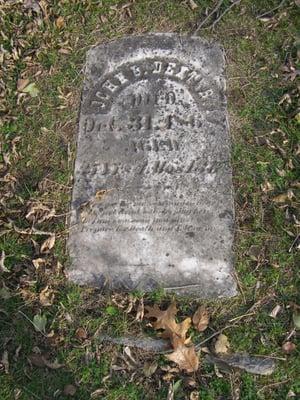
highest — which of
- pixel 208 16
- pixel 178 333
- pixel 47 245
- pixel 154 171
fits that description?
pixel 208 16

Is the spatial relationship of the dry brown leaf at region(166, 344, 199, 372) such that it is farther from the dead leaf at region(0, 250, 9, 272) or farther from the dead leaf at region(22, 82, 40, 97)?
the dead leaf at region(22, 82, 40, 97)

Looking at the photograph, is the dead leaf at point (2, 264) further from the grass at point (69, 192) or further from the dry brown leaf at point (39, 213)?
the dry brown leaf at point (39, 213)

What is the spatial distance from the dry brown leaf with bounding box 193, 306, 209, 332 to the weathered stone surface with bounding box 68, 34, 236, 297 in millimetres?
100

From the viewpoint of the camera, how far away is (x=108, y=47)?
3.87m

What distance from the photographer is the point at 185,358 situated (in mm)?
2920

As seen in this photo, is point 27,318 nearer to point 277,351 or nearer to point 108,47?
point 277,351

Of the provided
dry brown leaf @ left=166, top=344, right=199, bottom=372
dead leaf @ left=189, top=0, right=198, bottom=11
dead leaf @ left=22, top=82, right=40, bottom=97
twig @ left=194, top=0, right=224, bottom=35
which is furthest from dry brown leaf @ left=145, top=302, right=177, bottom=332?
dead leaf @ left=189, top=0, right=198, bottom=11

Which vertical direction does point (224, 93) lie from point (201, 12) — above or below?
below

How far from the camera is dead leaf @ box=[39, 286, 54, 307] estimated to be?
3.13m

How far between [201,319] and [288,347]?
51cm

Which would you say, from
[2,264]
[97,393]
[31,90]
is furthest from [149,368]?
[31,90]

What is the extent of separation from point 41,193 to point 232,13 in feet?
6.63

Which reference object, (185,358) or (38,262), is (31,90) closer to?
(38,262)

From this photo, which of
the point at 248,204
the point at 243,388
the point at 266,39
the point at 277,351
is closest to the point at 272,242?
the point at 248,204
